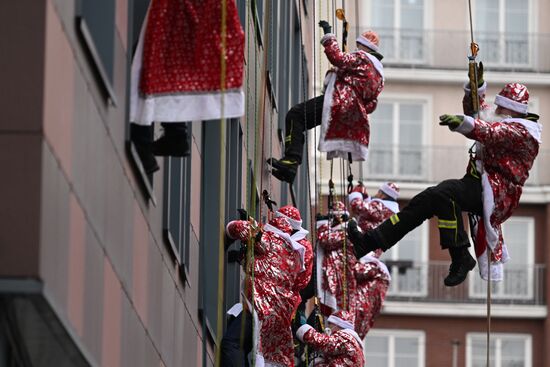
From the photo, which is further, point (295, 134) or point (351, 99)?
point (295, 134)

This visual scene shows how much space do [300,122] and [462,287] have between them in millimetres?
31076

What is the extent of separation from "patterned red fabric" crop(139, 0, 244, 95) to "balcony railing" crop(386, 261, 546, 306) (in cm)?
3839

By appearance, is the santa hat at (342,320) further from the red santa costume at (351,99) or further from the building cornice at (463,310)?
the building cornice at (463,310)

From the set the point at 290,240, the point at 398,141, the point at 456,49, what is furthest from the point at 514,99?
the point at 456,49

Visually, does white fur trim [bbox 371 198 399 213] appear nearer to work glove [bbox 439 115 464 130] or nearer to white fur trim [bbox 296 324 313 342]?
white fur trim [bbox 296 324 313 342]

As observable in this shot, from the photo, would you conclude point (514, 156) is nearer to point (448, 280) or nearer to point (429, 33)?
point (448, 280)

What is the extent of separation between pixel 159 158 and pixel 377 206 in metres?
13.0

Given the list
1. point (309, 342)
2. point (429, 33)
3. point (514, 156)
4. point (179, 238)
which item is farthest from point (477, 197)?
point (429, 33)

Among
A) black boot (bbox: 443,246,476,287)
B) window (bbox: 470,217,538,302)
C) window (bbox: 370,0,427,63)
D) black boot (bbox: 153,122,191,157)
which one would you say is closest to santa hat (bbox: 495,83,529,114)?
black boot (bbox: 443,246,476,287)

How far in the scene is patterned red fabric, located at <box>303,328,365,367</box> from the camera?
81.8 feet

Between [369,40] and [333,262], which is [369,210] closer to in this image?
[333,262]

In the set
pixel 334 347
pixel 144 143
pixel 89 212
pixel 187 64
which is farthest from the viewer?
pixel 334 347

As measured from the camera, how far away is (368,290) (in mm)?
31281

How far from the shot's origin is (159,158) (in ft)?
60.1
